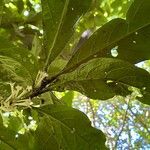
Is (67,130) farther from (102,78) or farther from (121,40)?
(121,40)

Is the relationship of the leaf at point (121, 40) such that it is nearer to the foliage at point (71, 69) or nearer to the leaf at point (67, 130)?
the foliage at point (71, 69)

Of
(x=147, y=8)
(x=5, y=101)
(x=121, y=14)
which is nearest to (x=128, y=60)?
(x=147, y=8)

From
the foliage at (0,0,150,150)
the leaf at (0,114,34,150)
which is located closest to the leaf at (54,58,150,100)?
the foliage at (0,0,150,150)

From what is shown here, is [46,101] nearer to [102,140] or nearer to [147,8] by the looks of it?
[102,140]

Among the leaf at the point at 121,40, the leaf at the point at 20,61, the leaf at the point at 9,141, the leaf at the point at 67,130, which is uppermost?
the leaf at the point at 121,40

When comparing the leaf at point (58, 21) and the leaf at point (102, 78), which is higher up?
the leaf at point (58, 21)

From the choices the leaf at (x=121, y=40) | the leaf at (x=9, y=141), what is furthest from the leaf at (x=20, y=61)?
the leaf at (x=9, y=141)
